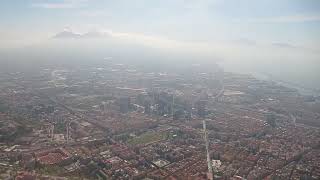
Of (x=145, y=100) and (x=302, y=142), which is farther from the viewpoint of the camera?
(x=145, y=100)

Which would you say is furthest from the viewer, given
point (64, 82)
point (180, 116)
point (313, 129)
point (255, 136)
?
point (64, 82)

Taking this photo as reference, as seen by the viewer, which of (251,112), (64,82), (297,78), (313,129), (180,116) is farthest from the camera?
(297,78)

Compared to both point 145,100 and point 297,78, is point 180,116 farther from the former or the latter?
point 297,78

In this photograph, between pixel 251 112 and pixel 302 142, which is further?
pixel 251 112

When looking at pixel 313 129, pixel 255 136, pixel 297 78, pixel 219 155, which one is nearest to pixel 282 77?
pixel 297 78

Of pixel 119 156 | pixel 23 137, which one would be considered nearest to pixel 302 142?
pixel 119 156

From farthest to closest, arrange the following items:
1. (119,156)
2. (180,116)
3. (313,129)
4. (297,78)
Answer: (297,78), (180,116), (313,129), (119,156)

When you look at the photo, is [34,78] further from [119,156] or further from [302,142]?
[302,142]

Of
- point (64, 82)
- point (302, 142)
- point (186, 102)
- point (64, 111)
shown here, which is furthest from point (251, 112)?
point (64, 82)

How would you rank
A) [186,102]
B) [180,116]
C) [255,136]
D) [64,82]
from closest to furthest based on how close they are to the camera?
[255,136], [180,116], [186,102], [64,82]

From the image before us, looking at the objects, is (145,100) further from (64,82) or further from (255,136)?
(64,82)
